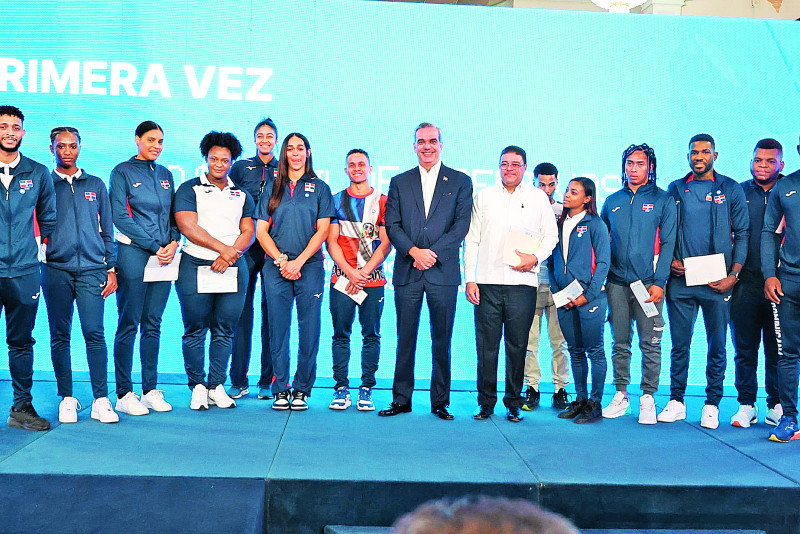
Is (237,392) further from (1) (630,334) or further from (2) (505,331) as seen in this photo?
(1) (630,334)

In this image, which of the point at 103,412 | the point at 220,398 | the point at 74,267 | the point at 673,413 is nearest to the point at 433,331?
the point at 220,398

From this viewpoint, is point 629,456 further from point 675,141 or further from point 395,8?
point 395,8

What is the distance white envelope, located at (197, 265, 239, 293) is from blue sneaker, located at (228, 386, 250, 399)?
0.73 metres

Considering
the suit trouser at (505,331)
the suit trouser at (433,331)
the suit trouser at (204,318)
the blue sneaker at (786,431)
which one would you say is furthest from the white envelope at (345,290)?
the blue sneaker at (786,431)

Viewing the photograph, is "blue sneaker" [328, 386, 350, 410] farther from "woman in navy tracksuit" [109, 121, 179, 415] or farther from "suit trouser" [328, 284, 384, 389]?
"woman in navy tracksuit" [109, 121, 179, 415]

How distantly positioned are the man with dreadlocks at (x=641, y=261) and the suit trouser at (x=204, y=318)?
1926 mm

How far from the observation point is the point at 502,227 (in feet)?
12.8

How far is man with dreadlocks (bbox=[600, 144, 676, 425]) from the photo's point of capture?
3.86m

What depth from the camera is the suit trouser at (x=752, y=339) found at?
3857 mm

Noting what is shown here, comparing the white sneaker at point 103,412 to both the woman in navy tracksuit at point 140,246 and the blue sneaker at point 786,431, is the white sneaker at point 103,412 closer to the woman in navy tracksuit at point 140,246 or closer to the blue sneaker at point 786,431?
the woman in navy tracksuit at point 140,246

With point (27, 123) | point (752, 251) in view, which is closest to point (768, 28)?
point (752, 251)

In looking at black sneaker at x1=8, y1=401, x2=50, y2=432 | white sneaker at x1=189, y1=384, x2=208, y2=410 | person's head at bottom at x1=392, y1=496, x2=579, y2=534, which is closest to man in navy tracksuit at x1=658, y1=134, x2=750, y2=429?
white sneaker at x1=189, y1=384, x2=208, y2=410

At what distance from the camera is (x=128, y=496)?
252 centimetres

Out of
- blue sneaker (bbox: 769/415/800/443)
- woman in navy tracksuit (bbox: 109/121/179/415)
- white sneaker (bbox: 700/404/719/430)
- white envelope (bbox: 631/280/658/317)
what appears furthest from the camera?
white envelope (bbox: 631/280/658/317)
